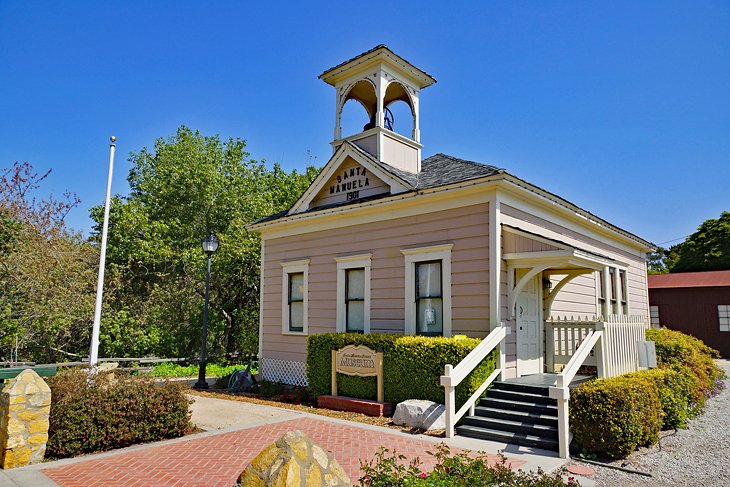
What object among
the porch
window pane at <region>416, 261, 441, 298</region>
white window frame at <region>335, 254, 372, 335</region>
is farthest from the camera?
white window frame at <region>335, 254, 372, 335</region>

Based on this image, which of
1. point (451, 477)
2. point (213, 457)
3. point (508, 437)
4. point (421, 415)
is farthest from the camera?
point (421, 415)

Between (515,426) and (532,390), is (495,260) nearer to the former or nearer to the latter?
(532,390)

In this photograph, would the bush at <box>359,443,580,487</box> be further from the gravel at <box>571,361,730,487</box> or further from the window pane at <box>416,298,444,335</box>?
the window pane at <box>416,298,444,335</box>

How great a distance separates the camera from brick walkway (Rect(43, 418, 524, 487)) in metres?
6.25

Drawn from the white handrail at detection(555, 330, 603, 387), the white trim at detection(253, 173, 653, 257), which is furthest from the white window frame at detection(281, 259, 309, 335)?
the white handrail at detection(555, 330, 603, 387)

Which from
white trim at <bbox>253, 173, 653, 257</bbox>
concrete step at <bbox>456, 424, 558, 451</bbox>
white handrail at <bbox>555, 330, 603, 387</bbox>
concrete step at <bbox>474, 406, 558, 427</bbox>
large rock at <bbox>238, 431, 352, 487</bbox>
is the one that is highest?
white trim at <bbox>253, 173, 653, 257</bbox>

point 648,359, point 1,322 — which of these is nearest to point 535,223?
point 648,359

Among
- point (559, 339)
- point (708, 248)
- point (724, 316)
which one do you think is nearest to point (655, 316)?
point (724, 316)

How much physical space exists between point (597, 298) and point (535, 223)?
491cm

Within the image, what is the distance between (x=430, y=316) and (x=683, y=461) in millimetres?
5216

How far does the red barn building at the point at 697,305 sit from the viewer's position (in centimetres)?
2575

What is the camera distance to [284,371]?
1460 cm

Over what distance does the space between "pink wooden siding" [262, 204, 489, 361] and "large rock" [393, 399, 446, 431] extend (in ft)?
6.11

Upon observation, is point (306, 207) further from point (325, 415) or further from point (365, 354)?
point (325, 415)
